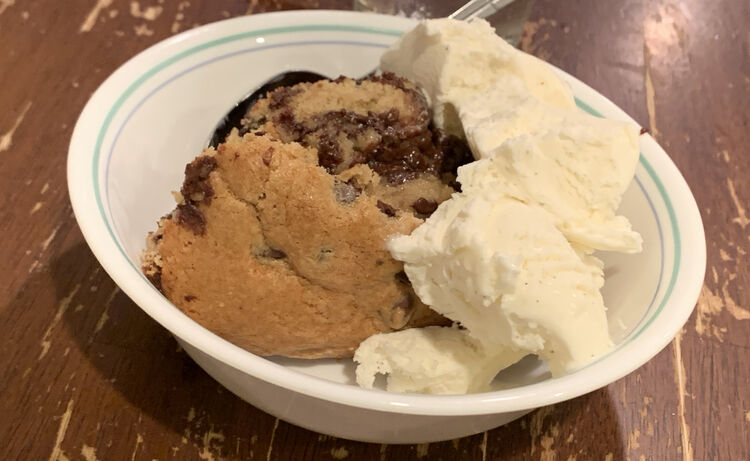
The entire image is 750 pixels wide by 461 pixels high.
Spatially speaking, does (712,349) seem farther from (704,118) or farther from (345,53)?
(345,53)

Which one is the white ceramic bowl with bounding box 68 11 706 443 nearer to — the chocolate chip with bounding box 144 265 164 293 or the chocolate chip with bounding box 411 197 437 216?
the chocolate chip with bounding box 144 265 164 293

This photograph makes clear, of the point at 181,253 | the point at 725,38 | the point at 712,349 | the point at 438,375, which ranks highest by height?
the point at 181,253

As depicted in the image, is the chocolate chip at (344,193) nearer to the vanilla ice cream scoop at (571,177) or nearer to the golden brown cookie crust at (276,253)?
the golden brown cookie crust at (276,253)

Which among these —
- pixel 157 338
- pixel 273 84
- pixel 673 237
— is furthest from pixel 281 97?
pixel 673 237

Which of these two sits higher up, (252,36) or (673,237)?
(252,36)

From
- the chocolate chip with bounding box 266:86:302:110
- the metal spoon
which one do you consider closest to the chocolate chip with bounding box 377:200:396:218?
the chocolate chip with bounding box 266:86:302:110

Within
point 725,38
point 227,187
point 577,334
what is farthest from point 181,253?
point 725,38

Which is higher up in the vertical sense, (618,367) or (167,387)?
(618,367)

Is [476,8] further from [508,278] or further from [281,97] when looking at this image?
[508,278]
